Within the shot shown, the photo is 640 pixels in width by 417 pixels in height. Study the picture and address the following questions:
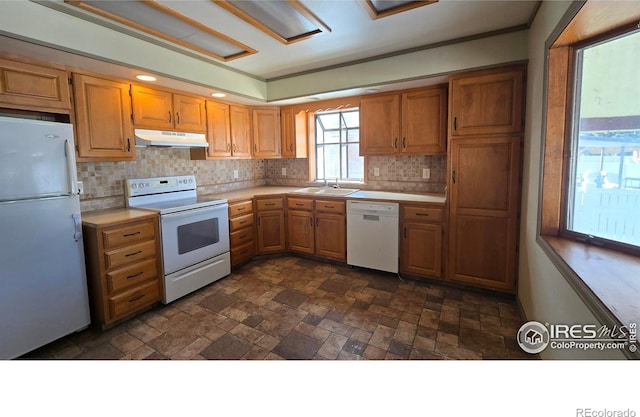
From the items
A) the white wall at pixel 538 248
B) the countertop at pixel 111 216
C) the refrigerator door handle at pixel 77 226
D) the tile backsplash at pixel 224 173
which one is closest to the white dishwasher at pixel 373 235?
the tile backsplash at pixel 224 173

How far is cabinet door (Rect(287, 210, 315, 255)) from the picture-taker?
3.81 meters

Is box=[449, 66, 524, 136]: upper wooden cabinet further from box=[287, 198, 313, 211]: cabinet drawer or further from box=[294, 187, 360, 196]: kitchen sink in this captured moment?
box=[287, 198, 313, 211]: cabinet drawer

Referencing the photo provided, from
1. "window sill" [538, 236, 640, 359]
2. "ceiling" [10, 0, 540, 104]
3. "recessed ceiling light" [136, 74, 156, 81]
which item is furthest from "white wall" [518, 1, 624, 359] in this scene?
"recessed ceiling light" [136, 74, 156, 81]

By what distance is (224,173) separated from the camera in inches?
163

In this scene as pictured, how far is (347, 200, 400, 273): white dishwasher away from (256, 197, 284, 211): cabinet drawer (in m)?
0.99

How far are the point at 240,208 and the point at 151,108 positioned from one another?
4.58 ft

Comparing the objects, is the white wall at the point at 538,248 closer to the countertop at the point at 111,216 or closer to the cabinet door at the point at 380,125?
the cabinet door at the point at 380,125

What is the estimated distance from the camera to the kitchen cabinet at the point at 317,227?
11.7 ft

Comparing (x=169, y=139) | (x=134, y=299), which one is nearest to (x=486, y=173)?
(x=169, y=139)

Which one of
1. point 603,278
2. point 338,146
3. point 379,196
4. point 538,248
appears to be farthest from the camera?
point 338,146

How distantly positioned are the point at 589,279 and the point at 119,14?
10.3 feet

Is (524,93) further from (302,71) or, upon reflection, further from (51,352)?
(51,352)

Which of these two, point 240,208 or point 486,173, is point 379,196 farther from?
point 240,208

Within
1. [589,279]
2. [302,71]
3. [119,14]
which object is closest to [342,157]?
[302,71]
